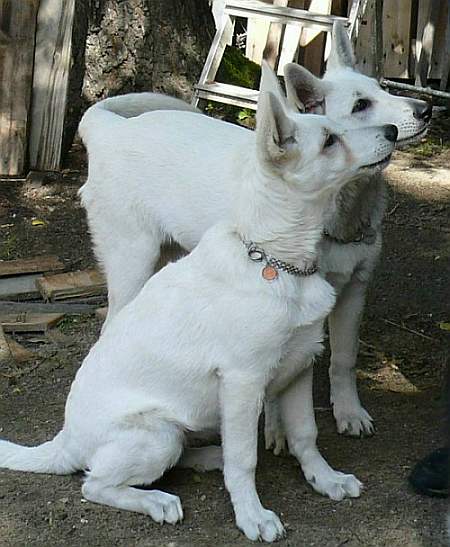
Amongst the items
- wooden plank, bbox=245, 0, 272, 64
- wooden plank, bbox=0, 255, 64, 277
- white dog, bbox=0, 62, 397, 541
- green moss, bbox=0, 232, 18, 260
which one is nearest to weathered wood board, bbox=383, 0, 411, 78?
wooden plank, bbox=245, 0, 272, 64

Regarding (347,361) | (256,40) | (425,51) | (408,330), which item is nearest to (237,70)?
(256,40)

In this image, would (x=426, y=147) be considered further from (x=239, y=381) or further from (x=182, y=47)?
(x=239, y=381)

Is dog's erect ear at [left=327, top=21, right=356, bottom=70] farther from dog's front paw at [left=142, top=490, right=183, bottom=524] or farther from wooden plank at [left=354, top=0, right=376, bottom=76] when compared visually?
wooden plank at [left=354, top=0, right=376, bottom=76]

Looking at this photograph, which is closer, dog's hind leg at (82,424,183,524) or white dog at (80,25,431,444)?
dog's hind leg at (82,424,183,524)

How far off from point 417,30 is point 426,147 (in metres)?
1.86

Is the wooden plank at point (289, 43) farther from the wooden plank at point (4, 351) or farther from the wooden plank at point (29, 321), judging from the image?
the wooden plank at point (4, 351)

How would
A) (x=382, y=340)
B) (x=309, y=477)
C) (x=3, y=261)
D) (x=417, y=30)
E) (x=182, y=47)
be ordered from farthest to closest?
(x=417, y=30) → (x=182, y=47) → (x=3, y=261) → (x=382, y=340) → (x=309, y=477)

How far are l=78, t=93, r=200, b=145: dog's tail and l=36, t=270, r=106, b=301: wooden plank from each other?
108 centimetres

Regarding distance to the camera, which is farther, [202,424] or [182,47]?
[182,47]

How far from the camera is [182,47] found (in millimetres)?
7707

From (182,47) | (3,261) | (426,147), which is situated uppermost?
(182,47)

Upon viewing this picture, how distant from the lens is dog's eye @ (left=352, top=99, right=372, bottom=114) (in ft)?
13.2

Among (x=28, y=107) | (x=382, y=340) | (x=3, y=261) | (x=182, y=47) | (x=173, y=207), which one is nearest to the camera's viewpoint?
(x=173, y=207)

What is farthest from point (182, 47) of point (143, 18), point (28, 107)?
point (28, 107)
